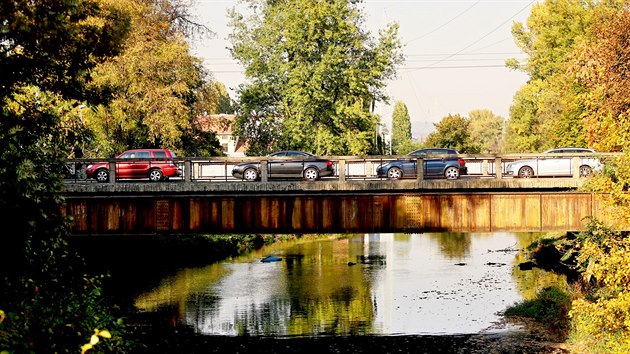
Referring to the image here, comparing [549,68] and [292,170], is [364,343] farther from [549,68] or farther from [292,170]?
[549,68]

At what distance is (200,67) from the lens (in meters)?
62.9

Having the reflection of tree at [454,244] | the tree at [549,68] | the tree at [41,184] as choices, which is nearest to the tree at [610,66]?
the tree at [549,68]

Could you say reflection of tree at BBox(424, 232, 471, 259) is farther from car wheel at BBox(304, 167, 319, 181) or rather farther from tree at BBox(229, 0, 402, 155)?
car wheel at BBox(304, 167, 319, 181)

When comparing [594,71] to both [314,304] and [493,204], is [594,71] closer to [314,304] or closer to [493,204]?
[493,204]

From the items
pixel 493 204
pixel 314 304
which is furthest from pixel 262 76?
pixel 493 204

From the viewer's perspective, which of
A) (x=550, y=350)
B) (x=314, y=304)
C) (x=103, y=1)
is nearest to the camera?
(x=550, y=350)

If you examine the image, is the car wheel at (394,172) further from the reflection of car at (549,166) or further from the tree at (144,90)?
the tree at (144,90)

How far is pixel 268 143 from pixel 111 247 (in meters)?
14.1

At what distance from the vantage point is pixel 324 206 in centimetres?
3133

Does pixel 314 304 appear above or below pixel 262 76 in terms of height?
below

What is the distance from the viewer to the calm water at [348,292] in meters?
35.4

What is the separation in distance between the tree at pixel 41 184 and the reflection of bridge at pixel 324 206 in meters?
9.28

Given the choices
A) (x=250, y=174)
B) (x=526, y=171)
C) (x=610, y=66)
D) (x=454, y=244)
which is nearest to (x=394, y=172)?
(x=526, y=171)

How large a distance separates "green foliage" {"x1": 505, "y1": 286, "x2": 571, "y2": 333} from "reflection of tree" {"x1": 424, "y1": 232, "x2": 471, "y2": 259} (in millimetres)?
23226
